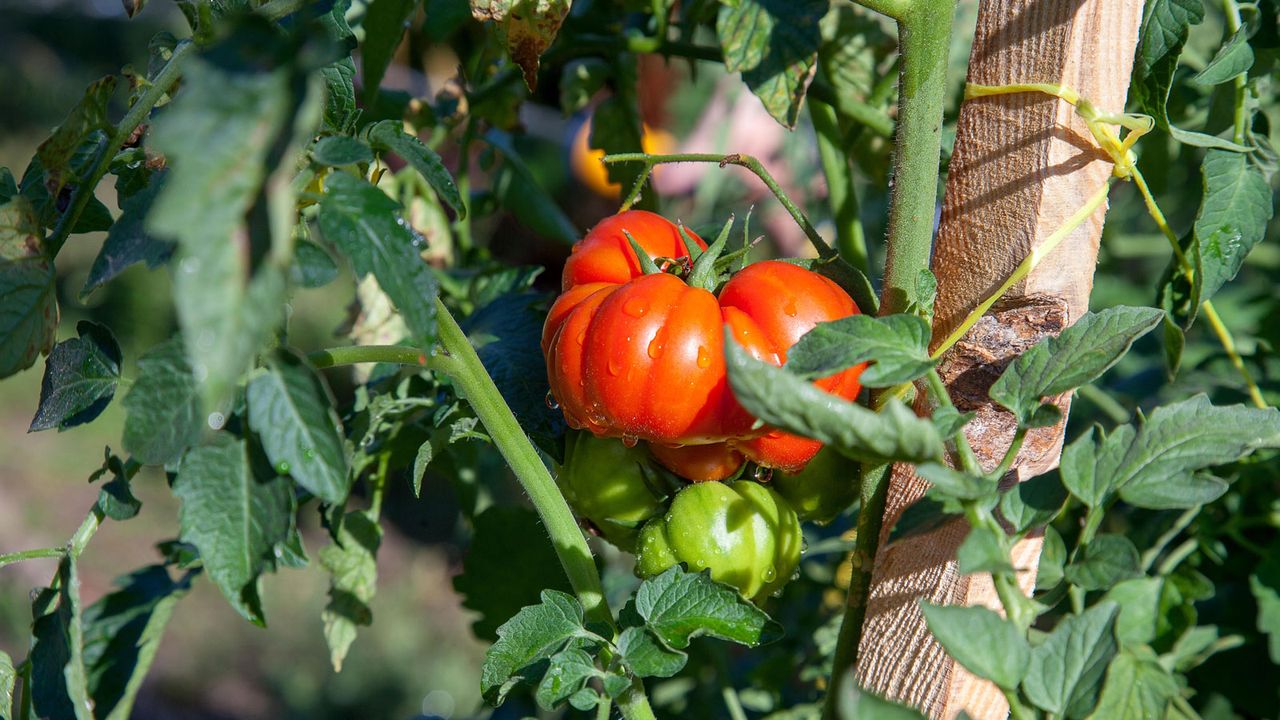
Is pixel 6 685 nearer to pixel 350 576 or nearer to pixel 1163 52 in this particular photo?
pixel 350 576

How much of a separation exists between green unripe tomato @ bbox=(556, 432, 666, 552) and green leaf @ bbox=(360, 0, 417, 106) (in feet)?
1.36

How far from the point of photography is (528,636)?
575mm

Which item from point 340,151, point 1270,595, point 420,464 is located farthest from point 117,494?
point 1270,595

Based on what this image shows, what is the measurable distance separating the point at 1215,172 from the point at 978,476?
0.35 metres

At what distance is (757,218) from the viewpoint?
6.72ft

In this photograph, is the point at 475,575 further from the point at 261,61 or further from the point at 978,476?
the point at 261,61

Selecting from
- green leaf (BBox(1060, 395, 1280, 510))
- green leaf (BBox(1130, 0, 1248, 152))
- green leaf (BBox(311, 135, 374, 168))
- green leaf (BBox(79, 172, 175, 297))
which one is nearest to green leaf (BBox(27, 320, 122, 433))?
green leaf (BBox(79, 172, 175, 297))

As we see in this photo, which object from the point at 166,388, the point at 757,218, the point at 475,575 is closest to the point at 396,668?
the point at 757,218

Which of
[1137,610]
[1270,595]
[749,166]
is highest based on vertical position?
[749,166]

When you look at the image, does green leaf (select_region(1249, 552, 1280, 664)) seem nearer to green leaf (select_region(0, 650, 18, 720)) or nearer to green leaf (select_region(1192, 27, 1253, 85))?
green leaf (select_region(1192, 27, 1253, 85))

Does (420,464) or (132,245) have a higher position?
(132,245)

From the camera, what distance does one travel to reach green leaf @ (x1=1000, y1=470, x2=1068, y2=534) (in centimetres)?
49

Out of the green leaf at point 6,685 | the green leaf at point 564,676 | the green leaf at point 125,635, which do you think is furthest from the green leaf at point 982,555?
the green leaf at point 125,635

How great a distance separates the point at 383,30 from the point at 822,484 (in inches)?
21.7
